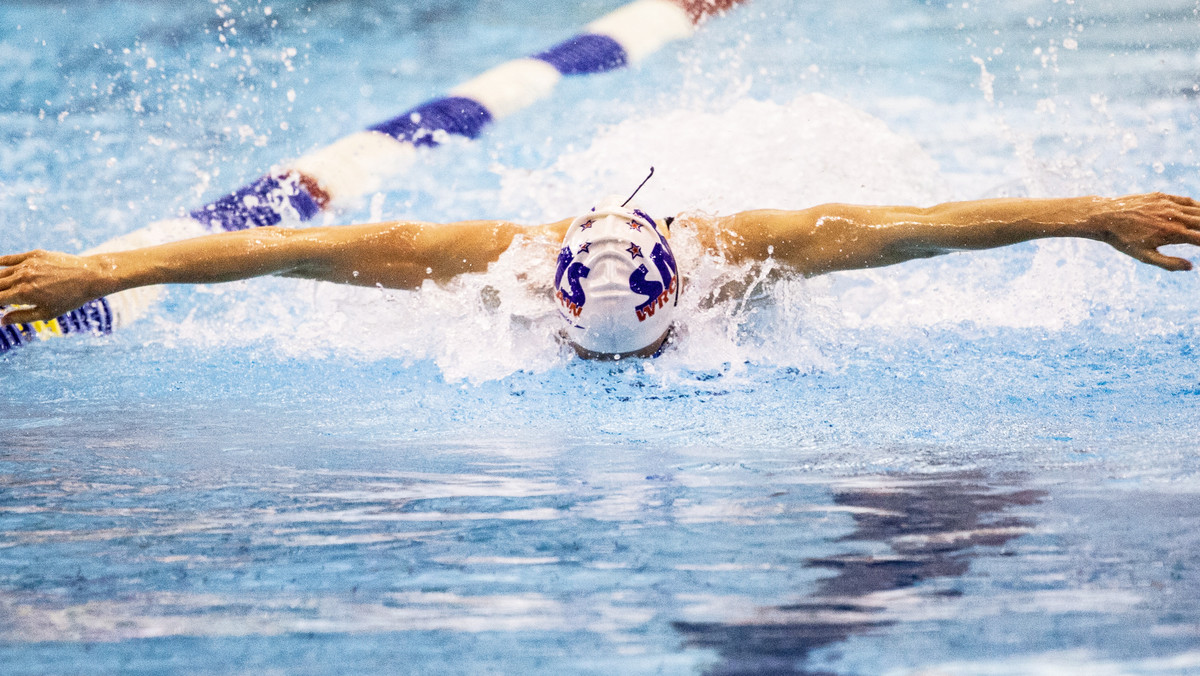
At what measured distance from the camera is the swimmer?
2596 millimetres

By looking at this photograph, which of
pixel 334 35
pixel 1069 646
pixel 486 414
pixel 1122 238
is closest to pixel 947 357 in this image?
pixel 1122 238

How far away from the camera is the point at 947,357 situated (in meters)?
3.31

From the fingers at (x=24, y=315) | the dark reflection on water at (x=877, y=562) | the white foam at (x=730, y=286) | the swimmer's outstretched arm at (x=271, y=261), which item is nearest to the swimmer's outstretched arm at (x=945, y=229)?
the white foam at (x=730, y=286)

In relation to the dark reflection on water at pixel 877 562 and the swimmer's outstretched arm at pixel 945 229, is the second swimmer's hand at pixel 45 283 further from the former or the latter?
the dark reflection on water at pixel 877 562

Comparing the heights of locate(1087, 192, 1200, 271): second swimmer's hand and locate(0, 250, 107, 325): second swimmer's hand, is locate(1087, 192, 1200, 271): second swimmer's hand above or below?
below

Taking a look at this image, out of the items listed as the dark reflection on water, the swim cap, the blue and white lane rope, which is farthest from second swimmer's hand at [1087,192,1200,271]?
the blue and white lane rope

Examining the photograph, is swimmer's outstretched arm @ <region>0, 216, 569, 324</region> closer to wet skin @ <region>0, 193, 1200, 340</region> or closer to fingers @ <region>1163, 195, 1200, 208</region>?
wet skin @ <region>0, 193, 1200, 340</region>

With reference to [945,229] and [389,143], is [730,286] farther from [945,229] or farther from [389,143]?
[389,143]

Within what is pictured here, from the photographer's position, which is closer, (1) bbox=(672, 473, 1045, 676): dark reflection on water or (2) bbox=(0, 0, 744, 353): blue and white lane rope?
(1) bbox=(672, 473, 1045, 676): dark reflection on water

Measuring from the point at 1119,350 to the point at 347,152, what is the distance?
362cm

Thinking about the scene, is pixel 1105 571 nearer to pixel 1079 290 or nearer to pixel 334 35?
pixel 1079 290

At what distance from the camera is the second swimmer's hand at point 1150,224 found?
2.43 meters

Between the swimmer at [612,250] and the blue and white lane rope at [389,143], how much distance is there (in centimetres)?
138

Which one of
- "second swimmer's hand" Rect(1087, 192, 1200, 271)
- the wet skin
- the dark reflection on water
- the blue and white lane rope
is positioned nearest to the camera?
the dark reflection on water
